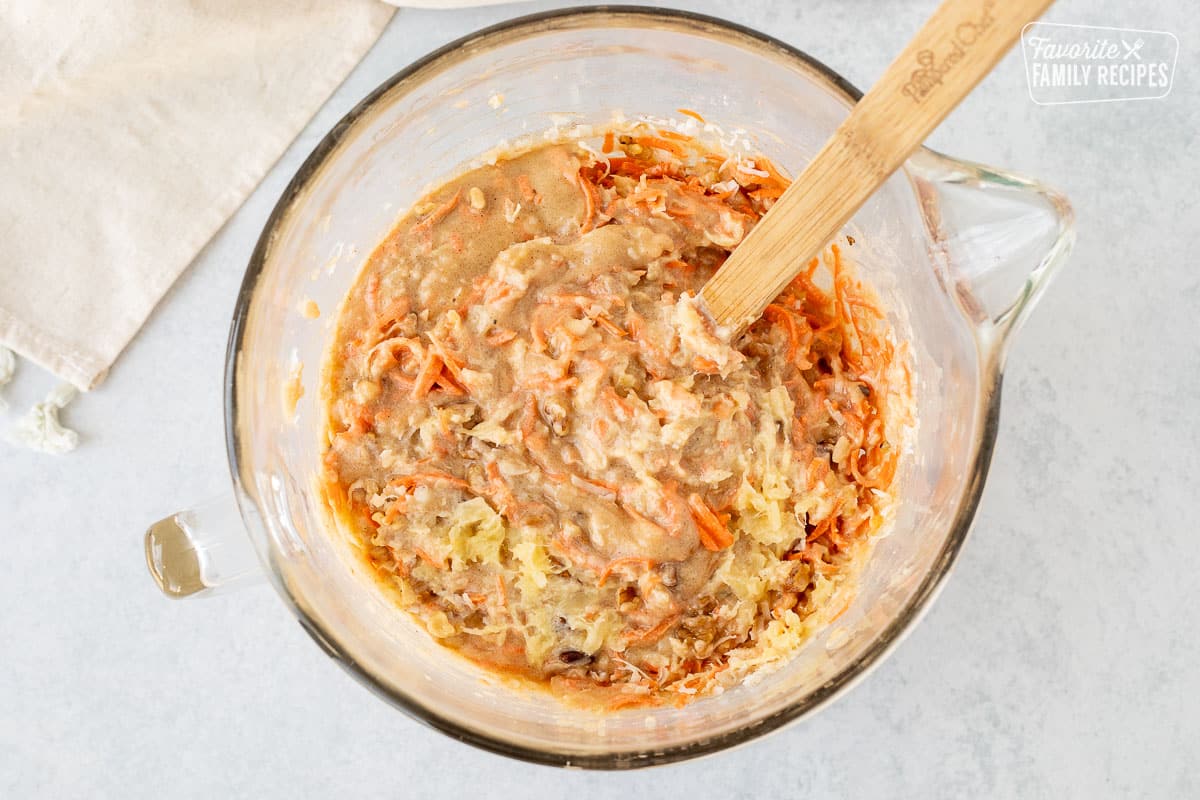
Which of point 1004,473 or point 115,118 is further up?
point 1004,473

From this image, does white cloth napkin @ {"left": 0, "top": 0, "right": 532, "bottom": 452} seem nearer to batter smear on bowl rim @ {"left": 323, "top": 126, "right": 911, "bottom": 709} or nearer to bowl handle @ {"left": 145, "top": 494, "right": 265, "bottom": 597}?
batter smear on bowl rim @ {"left": 323, "top": 126, "right": 911, "bottom": 709}

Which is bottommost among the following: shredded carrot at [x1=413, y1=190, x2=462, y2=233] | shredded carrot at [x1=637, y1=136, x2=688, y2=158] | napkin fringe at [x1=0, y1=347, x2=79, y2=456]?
napkin fringe at [x1=0, y1=347, x2=79, y2=456]

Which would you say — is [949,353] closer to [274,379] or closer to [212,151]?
[274,379]

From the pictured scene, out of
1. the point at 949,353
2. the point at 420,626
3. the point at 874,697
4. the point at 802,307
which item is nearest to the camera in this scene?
the point at 949,353

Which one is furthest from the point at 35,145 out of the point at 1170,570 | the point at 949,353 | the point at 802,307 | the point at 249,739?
the point at 1170,570

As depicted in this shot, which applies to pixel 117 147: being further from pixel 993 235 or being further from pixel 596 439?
pixel 993 235

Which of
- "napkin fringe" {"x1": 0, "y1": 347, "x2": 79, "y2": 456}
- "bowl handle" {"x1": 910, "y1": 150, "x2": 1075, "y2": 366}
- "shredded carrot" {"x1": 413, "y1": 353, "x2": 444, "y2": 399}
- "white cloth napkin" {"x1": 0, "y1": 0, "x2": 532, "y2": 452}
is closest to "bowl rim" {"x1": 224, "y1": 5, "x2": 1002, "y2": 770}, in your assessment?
"bowl handle" {"x1": 910, "y1": 150, "x2": 1075, "y2": 366}

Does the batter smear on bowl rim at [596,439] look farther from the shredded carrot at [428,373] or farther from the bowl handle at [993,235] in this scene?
the bowl handle at [993,235]
